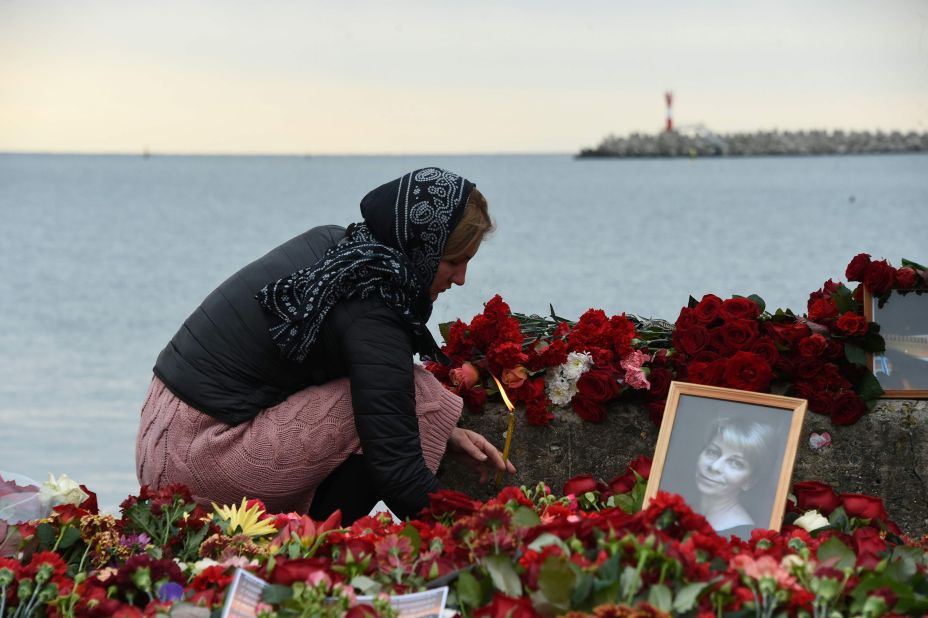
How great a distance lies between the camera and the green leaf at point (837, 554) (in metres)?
1.97

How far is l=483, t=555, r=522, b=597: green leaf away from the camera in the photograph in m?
1.86

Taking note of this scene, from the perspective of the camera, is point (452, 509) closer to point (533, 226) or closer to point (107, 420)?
point (107, 420)

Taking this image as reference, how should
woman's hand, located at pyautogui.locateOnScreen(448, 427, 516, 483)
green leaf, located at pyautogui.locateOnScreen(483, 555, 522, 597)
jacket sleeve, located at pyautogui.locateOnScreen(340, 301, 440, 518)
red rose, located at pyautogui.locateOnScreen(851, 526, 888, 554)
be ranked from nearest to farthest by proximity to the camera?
green leaf, located at pyautogui.locateOnScreen(483, 555, 522, 597), red rose, located at pyautogui.locateOnScreen(851, 526, 888, 554), jacket sleeve, located at pyautogui.locateOnScreen(340, 301, 440, 518), woman's hand, located at pyautogui.locateOnScreen(448, 427, 516, 483)

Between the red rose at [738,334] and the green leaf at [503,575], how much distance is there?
1.41m

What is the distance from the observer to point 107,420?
24.9 feet

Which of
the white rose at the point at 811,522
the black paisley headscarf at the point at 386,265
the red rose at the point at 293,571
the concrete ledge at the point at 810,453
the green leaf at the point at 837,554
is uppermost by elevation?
the black paisley headscarf at the point at 386,265

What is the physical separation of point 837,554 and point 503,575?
581 millimetres

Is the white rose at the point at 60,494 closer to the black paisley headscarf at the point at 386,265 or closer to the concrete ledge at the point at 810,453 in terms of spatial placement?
the black paisley headscarf at the point at 386,265

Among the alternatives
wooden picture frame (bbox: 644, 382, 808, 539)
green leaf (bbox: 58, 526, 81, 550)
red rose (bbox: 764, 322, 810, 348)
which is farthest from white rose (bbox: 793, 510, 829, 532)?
green leaf (bbox: 58, 526, 81, 550)

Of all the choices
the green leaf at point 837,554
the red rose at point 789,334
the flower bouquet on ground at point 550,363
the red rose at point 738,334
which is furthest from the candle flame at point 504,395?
the green leaf at point 837,554

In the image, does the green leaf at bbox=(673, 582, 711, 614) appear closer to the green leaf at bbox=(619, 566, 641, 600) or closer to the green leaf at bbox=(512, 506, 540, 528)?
the green leaf at bbox=(619, 566, 641, 600)

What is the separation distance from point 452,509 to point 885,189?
5208cm

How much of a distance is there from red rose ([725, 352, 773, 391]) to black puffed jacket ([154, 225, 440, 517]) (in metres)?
0.73

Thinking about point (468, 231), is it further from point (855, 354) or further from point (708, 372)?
point (855, 354)
